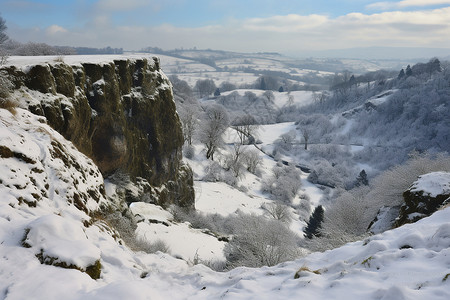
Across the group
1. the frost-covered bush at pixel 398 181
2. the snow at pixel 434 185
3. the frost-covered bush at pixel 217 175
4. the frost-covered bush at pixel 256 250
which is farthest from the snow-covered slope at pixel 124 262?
the frost-covered bush at pixel 217 175

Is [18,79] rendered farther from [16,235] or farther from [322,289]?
[322,289]

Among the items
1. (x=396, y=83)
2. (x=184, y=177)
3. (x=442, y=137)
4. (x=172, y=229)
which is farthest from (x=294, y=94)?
(x=172, y=229)

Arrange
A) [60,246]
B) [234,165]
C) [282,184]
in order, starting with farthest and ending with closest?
[282,184] < [234,165] < [60,246]

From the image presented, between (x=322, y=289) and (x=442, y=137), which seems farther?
(x=442, y=137)

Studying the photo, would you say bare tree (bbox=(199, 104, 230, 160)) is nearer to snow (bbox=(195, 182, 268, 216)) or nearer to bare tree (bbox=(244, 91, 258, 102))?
snow (bbox=(195, 182, 268, 216))

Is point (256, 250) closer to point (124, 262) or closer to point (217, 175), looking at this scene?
point (124, 262)

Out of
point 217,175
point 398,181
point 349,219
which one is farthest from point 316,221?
point 217,175

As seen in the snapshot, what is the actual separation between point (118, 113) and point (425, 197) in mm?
20479

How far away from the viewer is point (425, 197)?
13.3 metres

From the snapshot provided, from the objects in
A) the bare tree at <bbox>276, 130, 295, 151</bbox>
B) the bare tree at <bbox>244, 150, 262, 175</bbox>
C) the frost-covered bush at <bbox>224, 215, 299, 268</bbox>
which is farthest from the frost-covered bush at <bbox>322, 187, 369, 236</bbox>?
the bare tree at <bbox>276, 130, 295, 151</bbox>

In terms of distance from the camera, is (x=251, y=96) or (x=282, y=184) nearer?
(x=282, y=184)

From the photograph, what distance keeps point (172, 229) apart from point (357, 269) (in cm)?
1550

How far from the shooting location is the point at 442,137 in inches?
2790

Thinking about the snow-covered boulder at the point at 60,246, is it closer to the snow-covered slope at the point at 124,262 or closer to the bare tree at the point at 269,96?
the snow-covered slope at the point at 124,262
